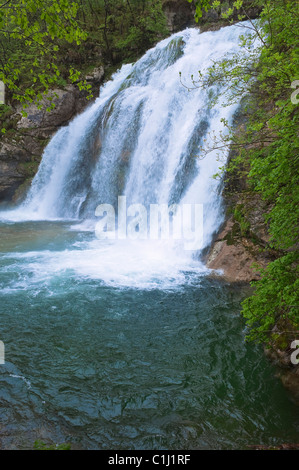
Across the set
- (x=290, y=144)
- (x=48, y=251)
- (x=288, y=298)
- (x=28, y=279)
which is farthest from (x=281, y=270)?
(x=48, y=251)

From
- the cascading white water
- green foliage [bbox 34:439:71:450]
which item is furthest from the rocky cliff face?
green foliage [bbox 34:439:71:450]

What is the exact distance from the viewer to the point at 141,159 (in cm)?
1383

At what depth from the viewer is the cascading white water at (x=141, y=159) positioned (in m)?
10.1

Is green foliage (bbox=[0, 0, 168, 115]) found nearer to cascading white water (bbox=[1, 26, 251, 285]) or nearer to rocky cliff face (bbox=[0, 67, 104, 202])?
Result: rocky cliff face (bbox=[0, 67, 104, 202])

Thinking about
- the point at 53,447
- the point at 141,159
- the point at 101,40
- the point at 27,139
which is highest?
the point at 101,40

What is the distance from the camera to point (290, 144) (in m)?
3.38

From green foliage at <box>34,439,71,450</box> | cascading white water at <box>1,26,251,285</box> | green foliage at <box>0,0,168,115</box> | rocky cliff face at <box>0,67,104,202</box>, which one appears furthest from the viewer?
green foliage at <box>0,0,168,115</box>

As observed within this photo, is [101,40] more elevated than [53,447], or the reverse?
[101,40]

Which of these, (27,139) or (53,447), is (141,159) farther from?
(53,447)

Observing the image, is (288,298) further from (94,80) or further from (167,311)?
(94,80)

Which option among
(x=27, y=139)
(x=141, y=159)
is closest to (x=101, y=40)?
(x=27, y=139)

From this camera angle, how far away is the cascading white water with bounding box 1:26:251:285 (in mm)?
10141

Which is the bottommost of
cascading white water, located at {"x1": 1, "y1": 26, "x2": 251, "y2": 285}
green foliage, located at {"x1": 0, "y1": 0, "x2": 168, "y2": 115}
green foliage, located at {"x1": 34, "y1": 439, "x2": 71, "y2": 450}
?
green foliage, located at {"x1": 34, "y1": 439, "x2": 71, "y2": 450}

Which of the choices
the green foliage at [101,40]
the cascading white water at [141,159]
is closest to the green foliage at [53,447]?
the cascading white water at [141,159]
